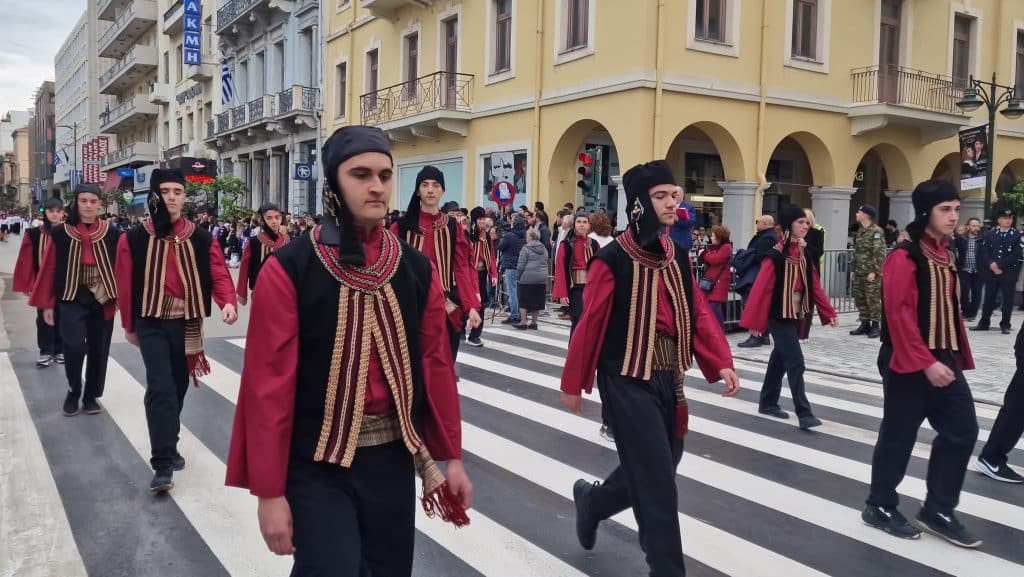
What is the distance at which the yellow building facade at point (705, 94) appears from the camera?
17.9m

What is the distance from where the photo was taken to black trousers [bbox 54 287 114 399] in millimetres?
7555

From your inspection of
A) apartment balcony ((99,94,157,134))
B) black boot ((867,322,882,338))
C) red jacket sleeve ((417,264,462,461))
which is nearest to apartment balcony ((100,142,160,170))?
apartment balcony ((99,94,157,134))

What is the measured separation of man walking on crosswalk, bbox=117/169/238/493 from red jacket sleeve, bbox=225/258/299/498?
3299 millimetres

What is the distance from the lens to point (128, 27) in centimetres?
5462

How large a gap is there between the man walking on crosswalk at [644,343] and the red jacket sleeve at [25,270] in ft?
25.6

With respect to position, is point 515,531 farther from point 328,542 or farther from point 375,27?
point 375,27

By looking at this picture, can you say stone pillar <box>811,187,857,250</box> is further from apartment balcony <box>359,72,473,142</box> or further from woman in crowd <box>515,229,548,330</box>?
woman in crowd <box>515,229,548,330</box>

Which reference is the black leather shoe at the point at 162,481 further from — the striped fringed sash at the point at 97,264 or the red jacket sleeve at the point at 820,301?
the red jacket sleeve at the point at 820,301

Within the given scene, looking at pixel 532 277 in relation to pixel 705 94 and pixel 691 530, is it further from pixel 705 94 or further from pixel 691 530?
pixel 691 530

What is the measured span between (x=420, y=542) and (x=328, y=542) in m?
2.34

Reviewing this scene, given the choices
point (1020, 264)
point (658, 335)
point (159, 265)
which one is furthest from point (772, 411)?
point (1020, 264)

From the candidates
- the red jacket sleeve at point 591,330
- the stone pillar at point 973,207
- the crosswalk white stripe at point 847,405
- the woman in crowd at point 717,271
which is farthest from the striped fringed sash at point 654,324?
the stone pillar at point 973,207

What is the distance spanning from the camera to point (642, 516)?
3.78 m

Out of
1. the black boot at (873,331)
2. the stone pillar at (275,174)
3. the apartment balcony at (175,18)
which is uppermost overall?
the apartment balcony at (175,18)
